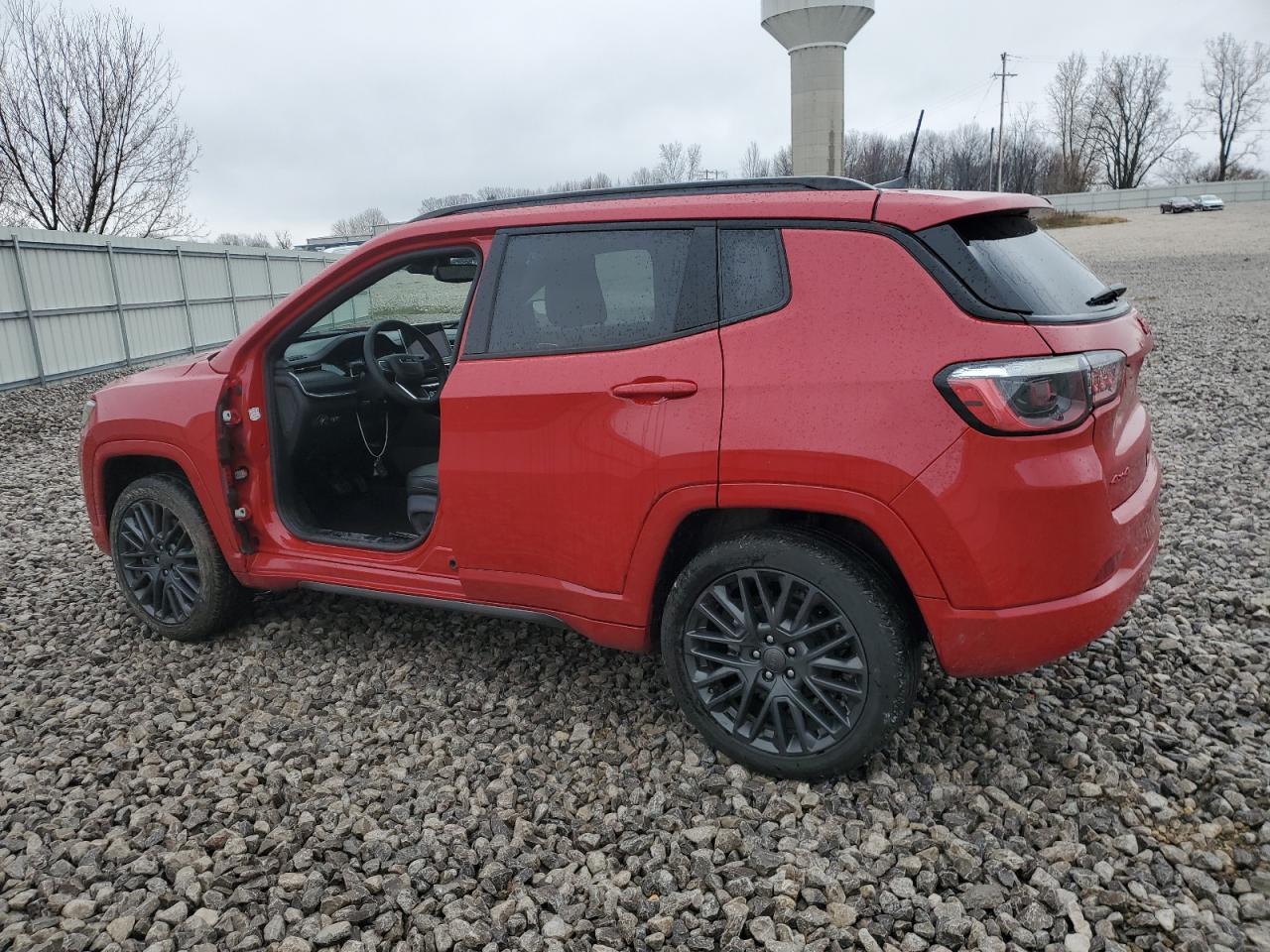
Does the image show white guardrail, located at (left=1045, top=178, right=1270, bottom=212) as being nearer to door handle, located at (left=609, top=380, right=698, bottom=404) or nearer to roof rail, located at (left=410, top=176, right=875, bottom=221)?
roof rail, located at (left=410, top=176, right=875, bottom=221)

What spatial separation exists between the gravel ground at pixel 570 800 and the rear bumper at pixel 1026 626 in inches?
19.6

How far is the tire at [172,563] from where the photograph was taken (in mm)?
3996

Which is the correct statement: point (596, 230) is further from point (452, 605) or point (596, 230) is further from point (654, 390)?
point (452, 605)

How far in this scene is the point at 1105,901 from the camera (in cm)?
237

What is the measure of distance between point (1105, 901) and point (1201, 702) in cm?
130

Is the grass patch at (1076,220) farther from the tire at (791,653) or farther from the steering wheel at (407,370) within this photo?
the tire at (791,653)

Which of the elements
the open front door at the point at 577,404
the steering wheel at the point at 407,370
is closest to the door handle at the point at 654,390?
the open front door at the point at 577,404

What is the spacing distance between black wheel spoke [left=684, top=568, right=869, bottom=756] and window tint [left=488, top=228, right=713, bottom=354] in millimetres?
859

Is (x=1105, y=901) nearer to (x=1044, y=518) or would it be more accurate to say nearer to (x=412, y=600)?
(x=1044, y=518)

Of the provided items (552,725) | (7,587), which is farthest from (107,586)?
(552,725)

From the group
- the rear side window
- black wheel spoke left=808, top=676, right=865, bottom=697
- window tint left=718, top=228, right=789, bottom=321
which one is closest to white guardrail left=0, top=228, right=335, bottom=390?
window tint left=718, top=228, right=789, bottom=321

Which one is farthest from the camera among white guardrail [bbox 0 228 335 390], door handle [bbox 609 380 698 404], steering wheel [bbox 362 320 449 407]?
white guardrail [bbox 0 228 335 390]

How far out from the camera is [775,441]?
105 inches

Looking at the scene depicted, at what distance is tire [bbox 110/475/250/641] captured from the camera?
400 cm
